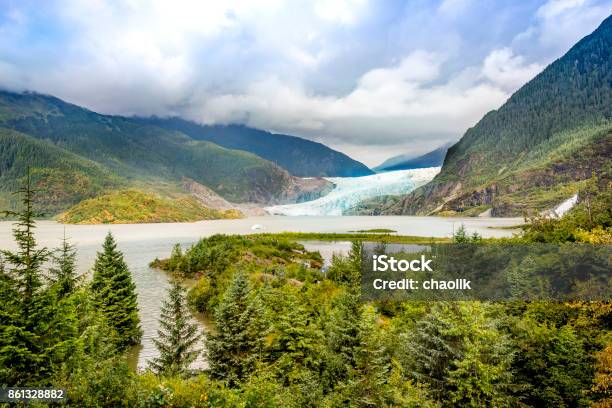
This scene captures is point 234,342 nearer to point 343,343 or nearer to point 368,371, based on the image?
point 343,343

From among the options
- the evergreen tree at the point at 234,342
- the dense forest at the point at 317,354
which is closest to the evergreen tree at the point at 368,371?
the dense forest at the point at 317,354

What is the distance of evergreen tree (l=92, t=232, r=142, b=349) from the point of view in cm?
3188

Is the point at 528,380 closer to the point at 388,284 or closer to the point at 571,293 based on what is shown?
the point at 571,293

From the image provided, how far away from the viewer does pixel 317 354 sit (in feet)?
79.8

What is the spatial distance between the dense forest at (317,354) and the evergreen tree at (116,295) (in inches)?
35.0

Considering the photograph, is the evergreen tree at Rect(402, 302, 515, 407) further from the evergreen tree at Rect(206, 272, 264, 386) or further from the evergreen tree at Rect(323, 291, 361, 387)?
the evergreen tree at Rect(206, 272, 264, 386)

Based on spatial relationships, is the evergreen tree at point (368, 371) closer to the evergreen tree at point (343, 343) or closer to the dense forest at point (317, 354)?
the dense forest at point (317, 354)

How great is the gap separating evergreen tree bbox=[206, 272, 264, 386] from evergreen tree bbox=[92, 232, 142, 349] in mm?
10486

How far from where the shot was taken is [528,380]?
2306cm

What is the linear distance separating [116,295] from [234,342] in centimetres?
1363

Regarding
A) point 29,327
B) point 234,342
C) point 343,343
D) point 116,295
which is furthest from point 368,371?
point 116,295

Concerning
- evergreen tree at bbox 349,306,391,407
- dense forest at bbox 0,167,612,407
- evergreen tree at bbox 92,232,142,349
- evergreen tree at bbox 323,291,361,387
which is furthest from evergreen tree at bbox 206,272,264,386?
evergreen tree at bbox 92,232,142,349

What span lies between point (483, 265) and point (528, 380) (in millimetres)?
6670

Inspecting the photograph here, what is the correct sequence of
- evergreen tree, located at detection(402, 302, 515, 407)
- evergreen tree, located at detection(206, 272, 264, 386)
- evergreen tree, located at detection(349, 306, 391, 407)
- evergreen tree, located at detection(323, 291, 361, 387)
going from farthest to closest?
evergreen tree, located at detection(206, 272, 264, 386), evergreen tree, located at detection(323, 291, 361, 387), evergreen tree, located at detection(402, 302, 515, 407), evergreen tree, located at detection(349, 306, 391, 407)
